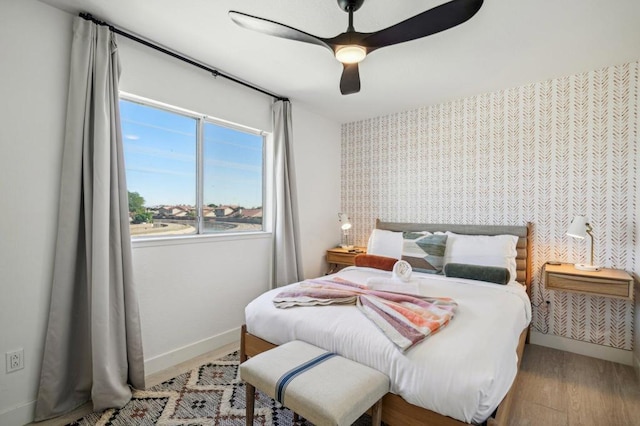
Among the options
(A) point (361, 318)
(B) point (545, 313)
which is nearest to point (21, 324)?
(A) point (361, 318)

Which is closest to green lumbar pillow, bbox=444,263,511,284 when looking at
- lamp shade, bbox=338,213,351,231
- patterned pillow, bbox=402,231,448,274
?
patterned pillow, bbox=402,231,448,274

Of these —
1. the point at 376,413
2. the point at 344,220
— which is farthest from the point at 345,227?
the point at 376,413

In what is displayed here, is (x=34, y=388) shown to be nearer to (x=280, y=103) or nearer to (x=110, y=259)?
(x=110, y=259)

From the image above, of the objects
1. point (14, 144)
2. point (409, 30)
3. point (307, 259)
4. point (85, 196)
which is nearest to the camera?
point (409, 30)

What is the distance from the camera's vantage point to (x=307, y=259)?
3.87m

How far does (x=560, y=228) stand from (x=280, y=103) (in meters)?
3.04

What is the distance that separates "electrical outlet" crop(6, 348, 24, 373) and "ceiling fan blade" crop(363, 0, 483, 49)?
270cm

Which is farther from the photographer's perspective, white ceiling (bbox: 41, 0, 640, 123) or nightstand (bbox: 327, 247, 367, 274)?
nightstand (bbox: 327, 247, 367, 274)

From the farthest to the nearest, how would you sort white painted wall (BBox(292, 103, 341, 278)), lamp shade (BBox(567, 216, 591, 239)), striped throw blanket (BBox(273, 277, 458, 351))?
white painted wall (BBox(292, 103, 341, 278)) → lamp shade (BBox(567, 216, 591, 239)) → striped throw blanket (BBox(273, 277, 458, 351))

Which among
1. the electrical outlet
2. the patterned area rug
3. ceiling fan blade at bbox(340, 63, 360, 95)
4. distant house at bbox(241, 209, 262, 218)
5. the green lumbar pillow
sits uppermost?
ceiling fan blade at bbox(340, 63, 360, 95)

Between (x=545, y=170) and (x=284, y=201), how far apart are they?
8.55 ft

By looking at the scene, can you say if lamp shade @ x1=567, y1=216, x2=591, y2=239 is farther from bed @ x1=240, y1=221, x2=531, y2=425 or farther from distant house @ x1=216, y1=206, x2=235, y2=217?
distant house @ x1=216, y1=206, x2=235, y2=217

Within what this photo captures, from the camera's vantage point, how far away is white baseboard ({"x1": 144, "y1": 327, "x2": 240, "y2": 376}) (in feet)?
7.91

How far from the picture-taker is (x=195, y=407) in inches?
77.8
